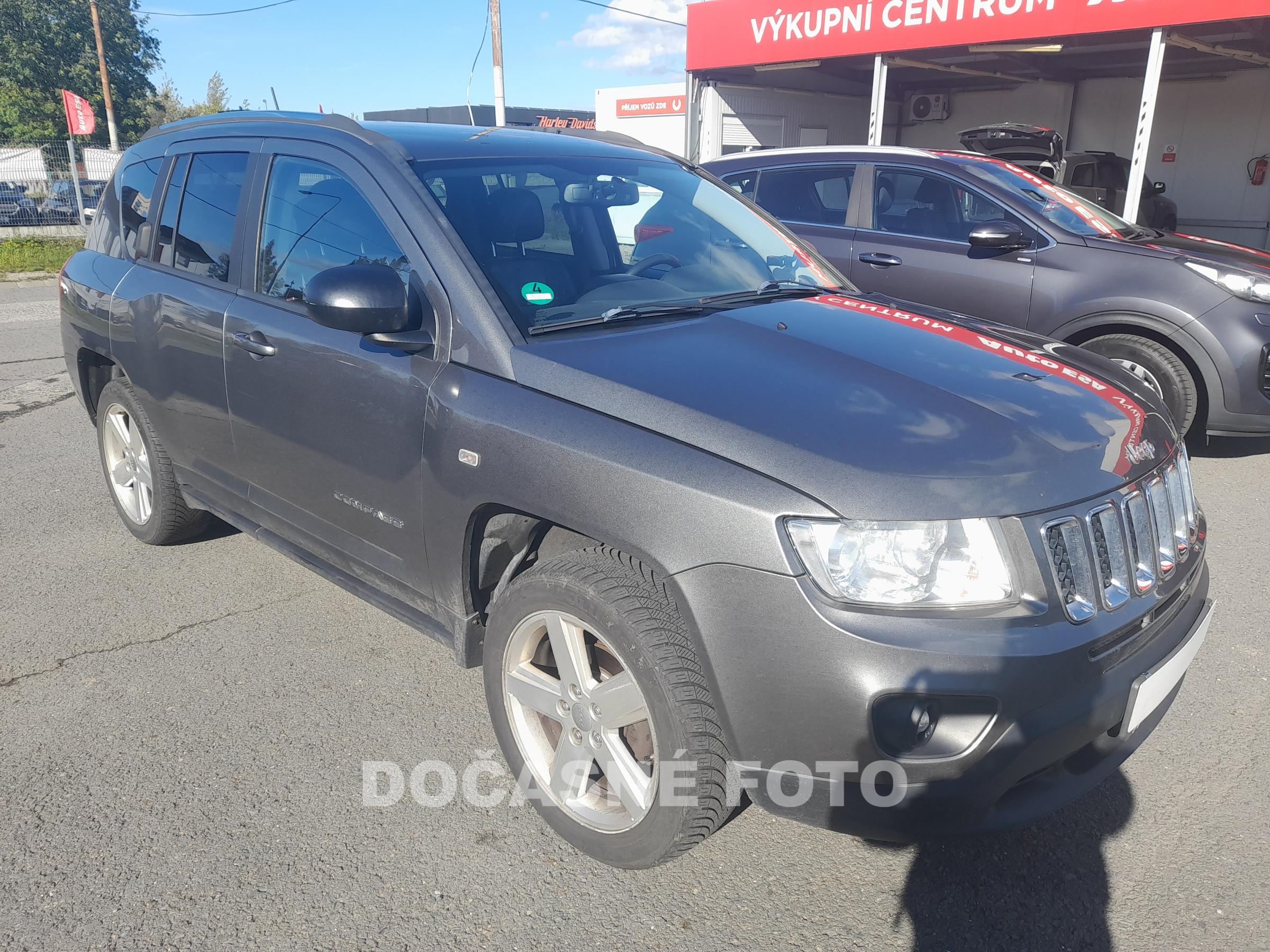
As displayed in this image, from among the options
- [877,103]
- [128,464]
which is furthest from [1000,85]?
[128,464]

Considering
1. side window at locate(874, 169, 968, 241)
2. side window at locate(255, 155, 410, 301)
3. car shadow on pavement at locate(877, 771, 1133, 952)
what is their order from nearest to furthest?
car shadow on pavement at locate(877, 771, 1133, 952), side window at locate(255, 155, 410, 301), side window at locate(874, 169, 968, 241)

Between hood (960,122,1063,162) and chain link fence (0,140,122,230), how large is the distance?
714 inches

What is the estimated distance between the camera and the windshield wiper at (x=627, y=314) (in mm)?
2619

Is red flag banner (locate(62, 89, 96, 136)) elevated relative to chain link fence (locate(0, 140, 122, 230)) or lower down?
elevated

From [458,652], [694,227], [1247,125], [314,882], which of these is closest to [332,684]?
[458,652]

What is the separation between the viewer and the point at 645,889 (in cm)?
238

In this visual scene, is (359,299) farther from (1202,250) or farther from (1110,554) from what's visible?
(1202,250)

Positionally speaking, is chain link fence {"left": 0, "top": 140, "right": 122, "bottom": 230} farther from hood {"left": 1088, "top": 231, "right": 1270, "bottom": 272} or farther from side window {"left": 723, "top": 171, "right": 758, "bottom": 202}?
hood {"left": 1088, "top": 231, "right": 1270, "bottom": 272}

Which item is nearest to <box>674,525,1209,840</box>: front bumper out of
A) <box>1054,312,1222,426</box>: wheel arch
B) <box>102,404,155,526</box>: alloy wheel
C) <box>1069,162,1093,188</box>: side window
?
<box>102,404,155,526</box>: alloy wheel

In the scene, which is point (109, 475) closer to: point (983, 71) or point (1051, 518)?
point (1051, 518)

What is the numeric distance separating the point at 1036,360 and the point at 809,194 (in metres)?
4.53

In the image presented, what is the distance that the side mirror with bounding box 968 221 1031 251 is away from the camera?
5.74 m

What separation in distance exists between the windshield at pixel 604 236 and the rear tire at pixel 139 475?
2.08 meters

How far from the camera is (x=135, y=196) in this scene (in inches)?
164
